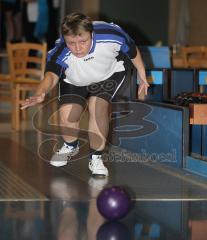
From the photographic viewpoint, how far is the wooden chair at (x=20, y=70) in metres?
6.27

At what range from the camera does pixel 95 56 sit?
12.9ft

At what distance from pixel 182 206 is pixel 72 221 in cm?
67

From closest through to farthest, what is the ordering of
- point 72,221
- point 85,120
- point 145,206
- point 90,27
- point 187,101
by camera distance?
point 72,221 → point 145,206 → point 90,27 → point 187,101 → point 85,120

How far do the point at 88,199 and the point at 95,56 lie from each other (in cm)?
93

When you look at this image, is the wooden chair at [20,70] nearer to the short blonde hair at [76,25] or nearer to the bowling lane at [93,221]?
the short blonde hair at [76,25]

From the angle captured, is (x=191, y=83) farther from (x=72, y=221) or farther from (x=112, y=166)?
(x=72, y=221)

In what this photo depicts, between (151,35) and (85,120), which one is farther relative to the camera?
(151,35)

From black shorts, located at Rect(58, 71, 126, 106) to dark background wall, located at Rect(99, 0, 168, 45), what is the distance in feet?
16.5

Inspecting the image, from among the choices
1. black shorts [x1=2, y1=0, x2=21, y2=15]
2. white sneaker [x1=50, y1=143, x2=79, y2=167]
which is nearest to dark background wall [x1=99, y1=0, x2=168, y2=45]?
black shorts [x1=2, y1=0, x2=21, y2=15]

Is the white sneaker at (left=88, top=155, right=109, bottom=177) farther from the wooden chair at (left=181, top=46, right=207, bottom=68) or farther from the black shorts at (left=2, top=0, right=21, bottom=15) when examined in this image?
the black shorts at (left=2, top=0, right=21, bottom=15)

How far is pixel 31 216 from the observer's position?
314 centimetres

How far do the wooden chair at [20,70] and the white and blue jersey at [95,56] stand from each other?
7.26 ft

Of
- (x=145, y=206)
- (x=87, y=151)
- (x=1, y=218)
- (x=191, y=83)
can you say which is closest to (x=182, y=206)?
(x=145, y=206)

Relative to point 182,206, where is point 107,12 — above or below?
above
